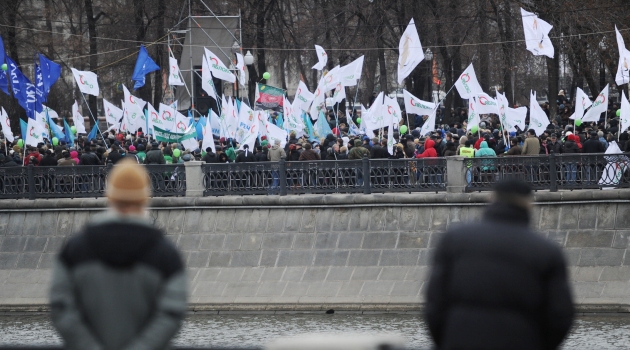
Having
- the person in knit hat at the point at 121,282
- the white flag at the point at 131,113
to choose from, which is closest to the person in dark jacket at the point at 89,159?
the white flag at the point at 131,113

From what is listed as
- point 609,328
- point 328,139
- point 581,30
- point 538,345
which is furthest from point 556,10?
point 538,345

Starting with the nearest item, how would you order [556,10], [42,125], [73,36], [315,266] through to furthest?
[315,266] → [42,125] → [556,10] → [73,36]

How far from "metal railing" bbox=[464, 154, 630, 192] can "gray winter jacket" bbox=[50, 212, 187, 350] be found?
13.1 meters

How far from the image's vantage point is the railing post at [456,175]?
1769 cm

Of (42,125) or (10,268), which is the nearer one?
(10,268)

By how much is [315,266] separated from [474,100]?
540 cm

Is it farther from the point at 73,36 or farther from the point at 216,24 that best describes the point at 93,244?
the point at 73,36

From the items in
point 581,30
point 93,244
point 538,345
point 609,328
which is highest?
point 581,30

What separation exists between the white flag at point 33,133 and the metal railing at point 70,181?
2.12 meters

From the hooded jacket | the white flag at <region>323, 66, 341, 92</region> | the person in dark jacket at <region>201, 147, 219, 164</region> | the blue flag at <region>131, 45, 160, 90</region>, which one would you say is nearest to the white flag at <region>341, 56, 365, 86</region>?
the white flag at <region>323, 66, 341, 92</region>

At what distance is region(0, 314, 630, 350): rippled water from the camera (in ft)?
48.6

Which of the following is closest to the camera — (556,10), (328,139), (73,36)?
(328,139)

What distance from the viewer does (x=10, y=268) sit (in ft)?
64.0

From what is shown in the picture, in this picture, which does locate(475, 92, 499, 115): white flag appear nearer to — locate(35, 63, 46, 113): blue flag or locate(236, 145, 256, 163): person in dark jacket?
locate(236, 145, 256, 163): person in dark jacket
